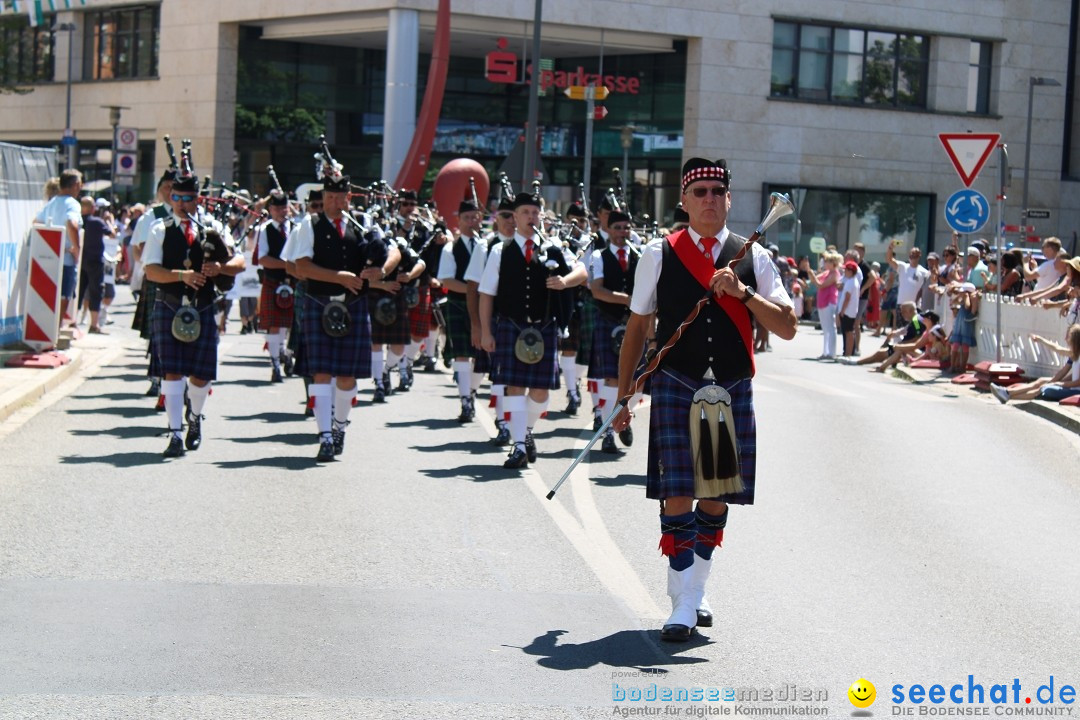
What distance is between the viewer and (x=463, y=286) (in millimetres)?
13977

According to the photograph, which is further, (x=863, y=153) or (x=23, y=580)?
(x=863, y=153)

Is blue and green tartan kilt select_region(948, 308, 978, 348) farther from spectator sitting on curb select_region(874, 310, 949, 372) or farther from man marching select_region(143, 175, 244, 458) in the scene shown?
man marching select_region(143, 175, 244, 458)

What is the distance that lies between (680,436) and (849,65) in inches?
1583

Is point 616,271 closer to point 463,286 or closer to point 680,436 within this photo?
point 463,286

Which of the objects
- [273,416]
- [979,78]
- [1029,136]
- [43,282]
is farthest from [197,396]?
[979,78]

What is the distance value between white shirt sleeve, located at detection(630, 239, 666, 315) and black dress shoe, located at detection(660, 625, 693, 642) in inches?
49.7

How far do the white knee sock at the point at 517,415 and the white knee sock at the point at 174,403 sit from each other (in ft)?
7.56

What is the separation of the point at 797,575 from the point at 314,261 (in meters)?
4.63

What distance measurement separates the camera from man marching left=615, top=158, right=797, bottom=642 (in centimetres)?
626

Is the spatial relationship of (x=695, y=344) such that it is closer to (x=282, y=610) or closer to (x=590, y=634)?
(x=590, y=634)

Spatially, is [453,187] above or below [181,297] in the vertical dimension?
above

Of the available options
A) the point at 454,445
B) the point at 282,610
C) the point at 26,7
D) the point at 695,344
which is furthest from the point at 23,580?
the point at 26,7

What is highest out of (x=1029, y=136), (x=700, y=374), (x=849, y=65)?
(x=849, y=65)

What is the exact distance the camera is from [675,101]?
4434cm
